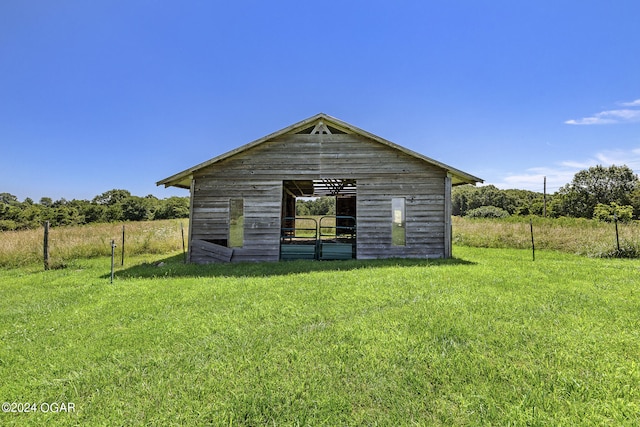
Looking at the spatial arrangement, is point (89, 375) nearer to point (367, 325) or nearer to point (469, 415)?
point (367, 325)

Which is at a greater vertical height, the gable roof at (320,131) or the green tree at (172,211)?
the gable roof at (320,131)

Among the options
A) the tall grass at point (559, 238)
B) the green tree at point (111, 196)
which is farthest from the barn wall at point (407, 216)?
the green tree at point (111, 196)

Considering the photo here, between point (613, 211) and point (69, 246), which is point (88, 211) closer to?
point (69, 246)

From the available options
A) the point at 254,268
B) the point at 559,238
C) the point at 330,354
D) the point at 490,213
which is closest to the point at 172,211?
the point at 254,268

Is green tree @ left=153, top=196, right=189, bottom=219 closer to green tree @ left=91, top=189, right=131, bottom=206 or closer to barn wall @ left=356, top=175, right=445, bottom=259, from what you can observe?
green tree @ left=91, top=189, right=131, bottom=206

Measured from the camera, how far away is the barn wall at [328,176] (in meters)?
12.0

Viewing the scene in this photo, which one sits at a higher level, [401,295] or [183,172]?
[183,172]

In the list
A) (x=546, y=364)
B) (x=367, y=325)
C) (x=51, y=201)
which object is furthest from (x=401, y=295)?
(x=51, y=201)

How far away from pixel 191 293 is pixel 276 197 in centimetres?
598

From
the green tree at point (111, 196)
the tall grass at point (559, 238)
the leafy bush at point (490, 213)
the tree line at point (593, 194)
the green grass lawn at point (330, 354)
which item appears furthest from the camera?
the green tree at point (111, 196)

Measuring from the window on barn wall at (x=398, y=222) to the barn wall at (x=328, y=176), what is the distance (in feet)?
0.56

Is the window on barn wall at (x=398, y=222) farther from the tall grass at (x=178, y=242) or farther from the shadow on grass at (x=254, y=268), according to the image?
the tall grass at (x=178, y=242)

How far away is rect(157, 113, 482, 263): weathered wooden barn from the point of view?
1201 cm

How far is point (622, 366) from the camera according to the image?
3467 mm
